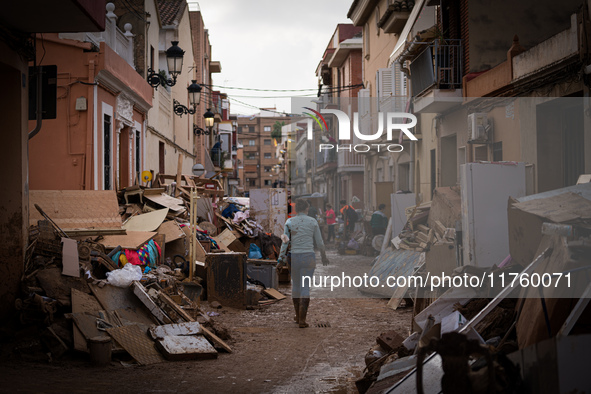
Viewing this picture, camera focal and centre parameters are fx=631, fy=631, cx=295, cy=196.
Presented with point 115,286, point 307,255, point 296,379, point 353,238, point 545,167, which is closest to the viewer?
point 296,379

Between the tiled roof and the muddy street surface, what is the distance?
17.6 metres

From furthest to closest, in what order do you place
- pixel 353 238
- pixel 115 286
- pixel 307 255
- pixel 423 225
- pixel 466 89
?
pixel 353 238
pixel 466 89
pixel 423 225
pixel 307 255
pixel 115 286

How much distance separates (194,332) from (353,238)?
566 inches

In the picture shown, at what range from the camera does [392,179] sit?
23.4 meters

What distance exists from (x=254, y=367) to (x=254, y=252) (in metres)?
8.60

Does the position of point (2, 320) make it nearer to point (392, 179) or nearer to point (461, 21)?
point (461, 21)

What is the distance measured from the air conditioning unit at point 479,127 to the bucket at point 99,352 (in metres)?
9.15

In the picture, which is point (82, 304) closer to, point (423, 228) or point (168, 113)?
point (423, 228)

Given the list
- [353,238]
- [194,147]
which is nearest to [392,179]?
[353,238]

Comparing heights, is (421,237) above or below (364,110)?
below

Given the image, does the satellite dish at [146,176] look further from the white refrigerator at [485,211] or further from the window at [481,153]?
the white refrigerator at [485,211]

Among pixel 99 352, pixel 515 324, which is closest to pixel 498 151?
pixel 515 324

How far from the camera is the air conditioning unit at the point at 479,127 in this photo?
1309 centimetres

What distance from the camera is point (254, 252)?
50.5ft
